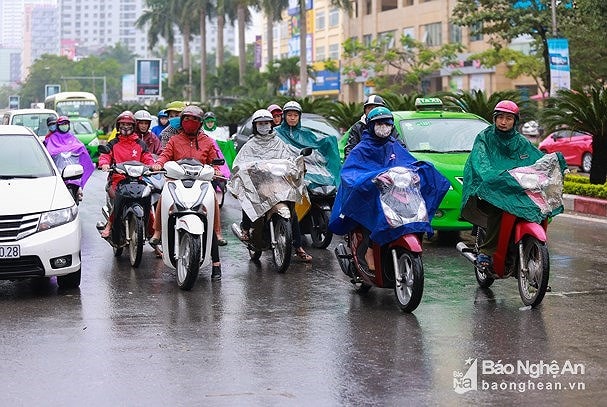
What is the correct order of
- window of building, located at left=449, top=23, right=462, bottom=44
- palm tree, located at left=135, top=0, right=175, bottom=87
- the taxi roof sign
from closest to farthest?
the taxi roof sign → window of building, located at left=449, top=23, right=462, bottom=44 → palm tree, located at left=135, top=0, right=175, bottom=87

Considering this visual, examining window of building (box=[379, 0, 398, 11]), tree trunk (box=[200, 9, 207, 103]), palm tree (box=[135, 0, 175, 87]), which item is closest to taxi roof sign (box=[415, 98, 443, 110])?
window of building (box=[379, 0, 398, 11])

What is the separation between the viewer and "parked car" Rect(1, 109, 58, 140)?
1055 inches

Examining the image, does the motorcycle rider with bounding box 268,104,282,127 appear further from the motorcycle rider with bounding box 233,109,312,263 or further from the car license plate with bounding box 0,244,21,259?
the car license plate with bounding box 0,244,21,259

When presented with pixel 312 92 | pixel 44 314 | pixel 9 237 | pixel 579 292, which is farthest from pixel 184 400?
pixel 312 92

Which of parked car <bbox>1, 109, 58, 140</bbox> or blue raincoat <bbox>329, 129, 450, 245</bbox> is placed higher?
parked car <bbox>1, 109, 58, 140</bbox>

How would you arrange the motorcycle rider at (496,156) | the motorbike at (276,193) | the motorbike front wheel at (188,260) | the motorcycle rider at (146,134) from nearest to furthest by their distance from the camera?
the motorcycle rider at (496,156), the motorbike front wheel at (188,260), the motorbike at (276,193), the motorcycle rider at (146,134)

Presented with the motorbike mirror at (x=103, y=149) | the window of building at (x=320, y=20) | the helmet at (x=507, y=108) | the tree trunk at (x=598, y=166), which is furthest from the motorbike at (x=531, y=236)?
the window of building at (x=320, y=20)

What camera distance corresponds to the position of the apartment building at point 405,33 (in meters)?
65.9

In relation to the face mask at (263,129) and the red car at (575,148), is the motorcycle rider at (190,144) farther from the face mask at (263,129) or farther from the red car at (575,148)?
the red car at (575,148)

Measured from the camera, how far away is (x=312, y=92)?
293 ft

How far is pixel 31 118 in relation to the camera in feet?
92.4

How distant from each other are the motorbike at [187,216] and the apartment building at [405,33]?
155ft

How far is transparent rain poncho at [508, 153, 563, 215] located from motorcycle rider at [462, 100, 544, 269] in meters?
0.22

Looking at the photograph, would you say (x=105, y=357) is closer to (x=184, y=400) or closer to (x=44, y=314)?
(x=184, y=400)
